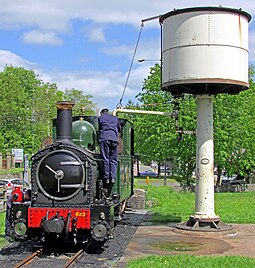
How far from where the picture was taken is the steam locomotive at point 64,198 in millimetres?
10555

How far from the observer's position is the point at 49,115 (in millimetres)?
59656

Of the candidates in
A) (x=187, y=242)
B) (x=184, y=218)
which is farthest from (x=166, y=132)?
(x=187, y=242)

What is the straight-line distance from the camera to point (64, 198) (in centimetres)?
1089

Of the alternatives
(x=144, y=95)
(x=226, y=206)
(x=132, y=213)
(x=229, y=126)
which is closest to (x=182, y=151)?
(x=229, y=126)

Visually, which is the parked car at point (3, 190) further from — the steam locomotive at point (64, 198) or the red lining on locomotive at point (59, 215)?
the red lining on locomotive at point (59, 215)

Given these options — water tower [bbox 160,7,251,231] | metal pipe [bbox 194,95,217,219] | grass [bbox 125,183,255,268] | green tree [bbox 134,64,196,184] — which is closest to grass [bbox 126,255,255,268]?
grass [bbox 125,183,255,268]

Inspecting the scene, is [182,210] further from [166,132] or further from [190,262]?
[166,132]

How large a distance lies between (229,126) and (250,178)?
39.2ft

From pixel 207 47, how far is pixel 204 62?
39 cm

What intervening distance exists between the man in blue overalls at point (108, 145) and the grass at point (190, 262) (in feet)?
7.93

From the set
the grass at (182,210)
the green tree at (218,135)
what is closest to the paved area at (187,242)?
the grass at (182,210)

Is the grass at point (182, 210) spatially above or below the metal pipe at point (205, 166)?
below

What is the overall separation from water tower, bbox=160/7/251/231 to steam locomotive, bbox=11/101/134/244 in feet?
11.6

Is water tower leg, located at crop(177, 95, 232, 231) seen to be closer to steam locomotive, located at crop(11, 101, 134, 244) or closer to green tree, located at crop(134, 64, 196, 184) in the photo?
steam locomotive, located at crop(11, 101, 134, 244)
